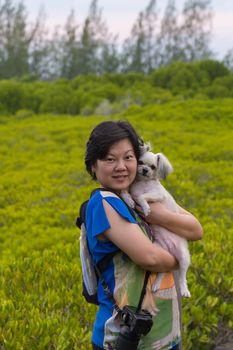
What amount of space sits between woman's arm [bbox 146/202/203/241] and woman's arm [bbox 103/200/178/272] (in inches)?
7.8

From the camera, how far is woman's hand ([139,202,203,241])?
8.81 ft

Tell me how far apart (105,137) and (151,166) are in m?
0.31

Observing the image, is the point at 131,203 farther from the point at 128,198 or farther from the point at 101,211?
the point at 101,211

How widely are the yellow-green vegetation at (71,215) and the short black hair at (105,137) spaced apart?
1602 millimetres

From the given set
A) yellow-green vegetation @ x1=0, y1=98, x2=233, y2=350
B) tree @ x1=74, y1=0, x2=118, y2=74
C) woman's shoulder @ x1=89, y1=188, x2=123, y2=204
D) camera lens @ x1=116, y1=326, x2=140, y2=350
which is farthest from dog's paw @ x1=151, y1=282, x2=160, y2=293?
tree @ x1=74, y1=0, x2=118, y2=74

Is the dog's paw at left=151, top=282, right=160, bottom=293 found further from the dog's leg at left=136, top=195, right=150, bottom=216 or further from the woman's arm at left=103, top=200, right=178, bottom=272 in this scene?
the dog's leg at left=136, top=195, right=150, bottom=216

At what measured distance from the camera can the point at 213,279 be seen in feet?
16.2

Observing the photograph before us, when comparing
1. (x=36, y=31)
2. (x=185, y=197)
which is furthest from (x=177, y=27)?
(x=185, y=197)

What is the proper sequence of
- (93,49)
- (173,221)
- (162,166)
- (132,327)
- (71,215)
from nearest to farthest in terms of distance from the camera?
(132,327), (173,221), (162,166), (71,215), (93,49)

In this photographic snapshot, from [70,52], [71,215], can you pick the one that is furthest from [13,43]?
[71,215]

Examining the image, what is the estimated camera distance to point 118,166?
8.50 feet

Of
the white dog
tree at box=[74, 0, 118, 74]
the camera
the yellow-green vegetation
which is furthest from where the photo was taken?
tree at box=[74, 0, 118, 74]

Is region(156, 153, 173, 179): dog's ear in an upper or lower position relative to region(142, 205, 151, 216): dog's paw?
upper

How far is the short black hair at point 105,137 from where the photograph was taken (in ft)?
8.51
